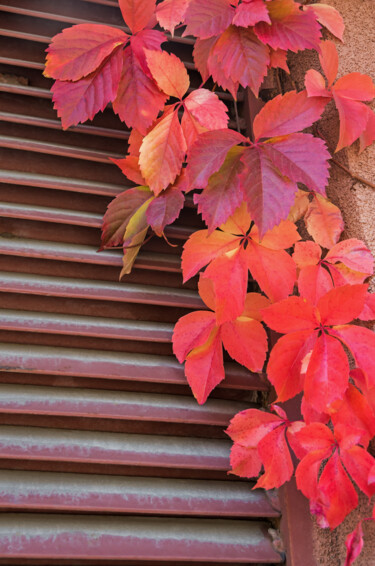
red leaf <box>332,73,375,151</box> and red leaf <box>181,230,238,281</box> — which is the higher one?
red leaf <box>332,73,375,151</box>

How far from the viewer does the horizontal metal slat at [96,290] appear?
1022 millimetres

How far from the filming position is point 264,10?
873 millimetres

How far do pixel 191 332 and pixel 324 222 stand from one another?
388 mm

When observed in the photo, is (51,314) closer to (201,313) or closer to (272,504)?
(201,313)

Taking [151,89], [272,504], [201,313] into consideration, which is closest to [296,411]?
[272,504]

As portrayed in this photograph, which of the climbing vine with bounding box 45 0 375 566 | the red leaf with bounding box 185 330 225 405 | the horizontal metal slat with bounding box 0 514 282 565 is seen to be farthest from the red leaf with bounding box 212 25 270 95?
the horizontal metal slat with bounding box 0 514 282 565

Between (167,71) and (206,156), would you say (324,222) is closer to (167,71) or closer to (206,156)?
(206,156)

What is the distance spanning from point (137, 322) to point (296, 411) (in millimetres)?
430

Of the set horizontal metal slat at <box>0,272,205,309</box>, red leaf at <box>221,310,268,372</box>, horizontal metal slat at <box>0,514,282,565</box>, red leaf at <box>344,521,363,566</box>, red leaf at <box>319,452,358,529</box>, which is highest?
horizontal metal slat at <box>0,272,205,309</box>

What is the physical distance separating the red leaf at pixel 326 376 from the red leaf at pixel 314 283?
0.14m

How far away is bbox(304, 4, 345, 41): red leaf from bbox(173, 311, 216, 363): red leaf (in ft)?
2.35

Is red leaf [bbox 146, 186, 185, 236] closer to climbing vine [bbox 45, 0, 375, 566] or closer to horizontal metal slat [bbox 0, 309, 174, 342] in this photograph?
climbing vine [bbox 45, 0, 375, 566]

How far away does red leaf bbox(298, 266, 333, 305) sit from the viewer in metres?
0.91

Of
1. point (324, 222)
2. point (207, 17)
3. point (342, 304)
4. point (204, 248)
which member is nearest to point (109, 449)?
point (204, 248)
